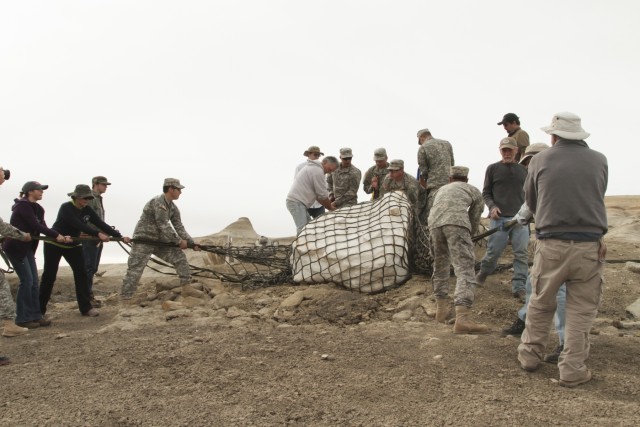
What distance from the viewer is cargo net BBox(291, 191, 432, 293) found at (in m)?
6.20

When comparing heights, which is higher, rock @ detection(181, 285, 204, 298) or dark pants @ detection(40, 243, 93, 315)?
dark pants @ detection(40, 243, 93, 315)

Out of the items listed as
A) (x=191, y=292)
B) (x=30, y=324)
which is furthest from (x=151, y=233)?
(x=30, y=324)

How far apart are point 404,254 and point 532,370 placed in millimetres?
2696

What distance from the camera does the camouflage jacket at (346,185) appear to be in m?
8.13

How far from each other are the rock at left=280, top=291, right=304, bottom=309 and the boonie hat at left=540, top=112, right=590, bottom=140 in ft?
10.2

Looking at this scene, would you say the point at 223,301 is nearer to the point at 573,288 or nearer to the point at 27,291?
the point at 27,291

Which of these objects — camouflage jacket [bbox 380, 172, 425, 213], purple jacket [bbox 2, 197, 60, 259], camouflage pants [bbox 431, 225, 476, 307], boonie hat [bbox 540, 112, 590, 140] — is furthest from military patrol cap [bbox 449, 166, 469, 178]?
purple jacket [bbox 2, 197, 60, 259]

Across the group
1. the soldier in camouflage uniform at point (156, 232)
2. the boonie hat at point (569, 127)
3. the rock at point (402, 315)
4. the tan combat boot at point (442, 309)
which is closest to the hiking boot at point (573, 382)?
the boonie hat at point (569, 127)

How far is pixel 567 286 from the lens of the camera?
11.7ft

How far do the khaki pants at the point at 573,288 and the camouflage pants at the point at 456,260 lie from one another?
3.17 feet

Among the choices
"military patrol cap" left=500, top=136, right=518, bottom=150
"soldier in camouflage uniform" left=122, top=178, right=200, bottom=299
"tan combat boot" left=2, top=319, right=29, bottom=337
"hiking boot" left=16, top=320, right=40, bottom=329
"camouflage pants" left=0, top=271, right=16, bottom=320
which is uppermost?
"military patrol cap" left=500, top=136, right=518, bottom=150

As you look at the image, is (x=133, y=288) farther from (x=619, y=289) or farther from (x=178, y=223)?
(x=619, y=289)

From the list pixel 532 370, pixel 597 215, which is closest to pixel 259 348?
pixel 532 370

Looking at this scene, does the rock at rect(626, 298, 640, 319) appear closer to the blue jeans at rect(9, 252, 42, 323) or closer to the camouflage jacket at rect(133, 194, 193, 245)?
the camouflage jacket at rect(133, 194, 193, 245)
